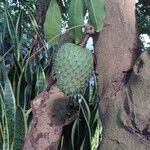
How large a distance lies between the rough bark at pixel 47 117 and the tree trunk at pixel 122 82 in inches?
15.1

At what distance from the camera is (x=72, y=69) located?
2.53 ft

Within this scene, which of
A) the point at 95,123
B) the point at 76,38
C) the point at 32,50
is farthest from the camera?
the point at 32,50

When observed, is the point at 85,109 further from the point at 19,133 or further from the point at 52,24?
→ the point at 52,24

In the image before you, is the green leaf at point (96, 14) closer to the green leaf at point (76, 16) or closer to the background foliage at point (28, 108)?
the green leaf at point (76, 16)

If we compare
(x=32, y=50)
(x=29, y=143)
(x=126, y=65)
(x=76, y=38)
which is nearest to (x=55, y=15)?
(x=76, y=38)

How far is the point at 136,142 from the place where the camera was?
759 millimetres

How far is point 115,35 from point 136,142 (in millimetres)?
240

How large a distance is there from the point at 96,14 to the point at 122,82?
15 centimetres

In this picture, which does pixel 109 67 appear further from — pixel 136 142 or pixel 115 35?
pixel 136 142

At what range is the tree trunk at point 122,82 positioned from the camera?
0.75 metres

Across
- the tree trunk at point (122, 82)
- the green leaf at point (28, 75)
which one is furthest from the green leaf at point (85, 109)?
the tree trunk at point (122, 82)

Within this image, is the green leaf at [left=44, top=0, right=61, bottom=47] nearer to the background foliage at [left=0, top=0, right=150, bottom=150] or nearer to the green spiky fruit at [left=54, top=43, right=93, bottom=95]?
the green spiky fruit at [left=54, top=43, right=93, bottom=95]

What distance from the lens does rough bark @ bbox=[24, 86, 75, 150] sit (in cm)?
124

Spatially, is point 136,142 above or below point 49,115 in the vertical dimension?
above
